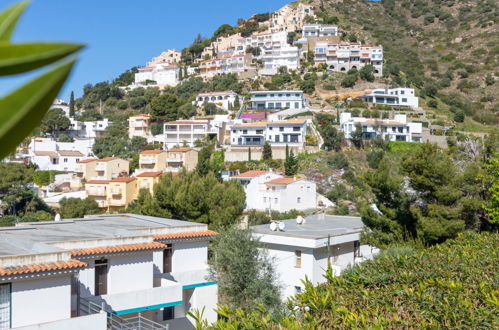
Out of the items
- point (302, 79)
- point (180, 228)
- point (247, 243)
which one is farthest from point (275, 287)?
point (302, 79)

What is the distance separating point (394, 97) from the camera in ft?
251

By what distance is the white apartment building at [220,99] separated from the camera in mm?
A: 79225

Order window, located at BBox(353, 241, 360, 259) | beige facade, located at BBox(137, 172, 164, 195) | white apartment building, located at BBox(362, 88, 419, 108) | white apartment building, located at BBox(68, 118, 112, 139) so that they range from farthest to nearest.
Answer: white apartment building, located at BBox(68, 118, 112, 139) → white apartment building, located at BBox(362, 88, 419, 108) → beige facade, located at BBox(137, 172, 164, 195) → window, located at BBox(353, 241, 360, 259)

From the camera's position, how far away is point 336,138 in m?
60.7

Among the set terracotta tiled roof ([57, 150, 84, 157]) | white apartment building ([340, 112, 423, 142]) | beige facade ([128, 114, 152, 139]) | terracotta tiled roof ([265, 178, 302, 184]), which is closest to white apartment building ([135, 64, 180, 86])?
beige facade ([128, 114, 152, 139])

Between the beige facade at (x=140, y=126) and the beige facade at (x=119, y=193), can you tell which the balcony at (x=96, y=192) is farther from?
the beige facade at (x=140, y=126)

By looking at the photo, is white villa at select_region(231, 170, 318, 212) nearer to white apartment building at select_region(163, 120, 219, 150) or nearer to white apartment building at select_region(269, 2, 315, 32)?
white apartment building at select_region(163, 120, 219, 150)

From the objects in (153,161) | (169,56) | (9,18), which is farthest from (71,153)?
(9,18)

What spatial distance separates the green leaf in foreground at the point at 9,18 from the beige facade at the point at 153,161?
6043cm

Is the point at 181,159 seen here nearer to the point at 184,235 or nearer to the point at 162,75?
the point at 184,235

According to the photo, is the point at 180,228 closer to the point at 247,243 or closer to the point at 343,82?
the point at 247,243

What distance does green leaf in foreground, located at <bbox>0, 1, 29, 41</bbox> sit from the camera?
1.91 ft

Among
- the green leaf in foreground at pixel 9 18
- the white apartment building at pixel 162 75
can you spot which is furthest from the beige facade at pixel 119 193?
the green leaf in foreground at pixel 9 18

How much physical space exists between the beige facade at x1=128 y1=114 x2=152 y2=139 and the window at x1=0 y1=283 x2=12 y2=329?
66617 mm
